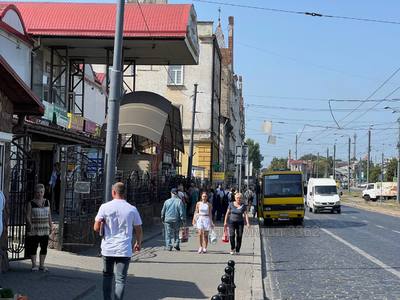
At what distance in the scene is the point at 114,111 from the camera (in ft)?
44.0

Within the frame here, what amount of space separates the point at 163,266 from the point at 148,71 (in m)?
42.9

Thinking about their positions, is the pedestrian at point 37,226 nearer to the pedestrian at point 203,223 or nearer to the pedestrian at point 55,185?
the pedestrian at point 203,223

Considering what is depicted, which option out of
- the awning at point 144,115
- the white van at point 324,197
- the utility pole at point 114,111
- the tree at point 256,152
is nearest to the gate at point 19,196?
the utility pole at point 114,111

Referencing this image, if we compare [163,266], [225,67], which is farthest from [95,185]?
[225,67]

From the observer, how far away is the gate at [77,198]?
14.5 m

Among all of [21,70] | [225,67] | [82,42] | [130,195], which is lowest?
[130,195]

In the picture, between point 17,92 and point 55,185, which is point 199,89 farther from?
point 17,92

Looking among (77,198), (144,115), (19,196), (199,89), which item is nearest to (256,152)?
(199,89)

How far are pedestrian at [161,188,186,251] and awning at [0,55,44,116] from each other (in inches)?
225

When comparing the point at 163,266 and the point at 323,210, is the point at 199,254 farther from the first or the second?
the point at 323,210

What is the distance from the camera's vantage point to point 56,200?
72.5ft

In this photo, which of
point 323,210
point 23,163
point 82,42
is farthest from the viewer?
point 323,210

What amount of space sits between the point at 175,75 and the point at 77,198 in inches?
1578

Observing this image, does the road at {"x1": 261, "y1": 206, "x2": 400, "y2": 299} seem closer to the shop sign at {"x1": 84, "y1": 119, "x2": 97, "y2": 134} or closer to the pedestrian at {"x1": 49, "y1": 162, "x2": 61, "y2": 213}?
the pedestrian at {"x1": 49, "y1": 162, "x2": 61, "y2": 213}
